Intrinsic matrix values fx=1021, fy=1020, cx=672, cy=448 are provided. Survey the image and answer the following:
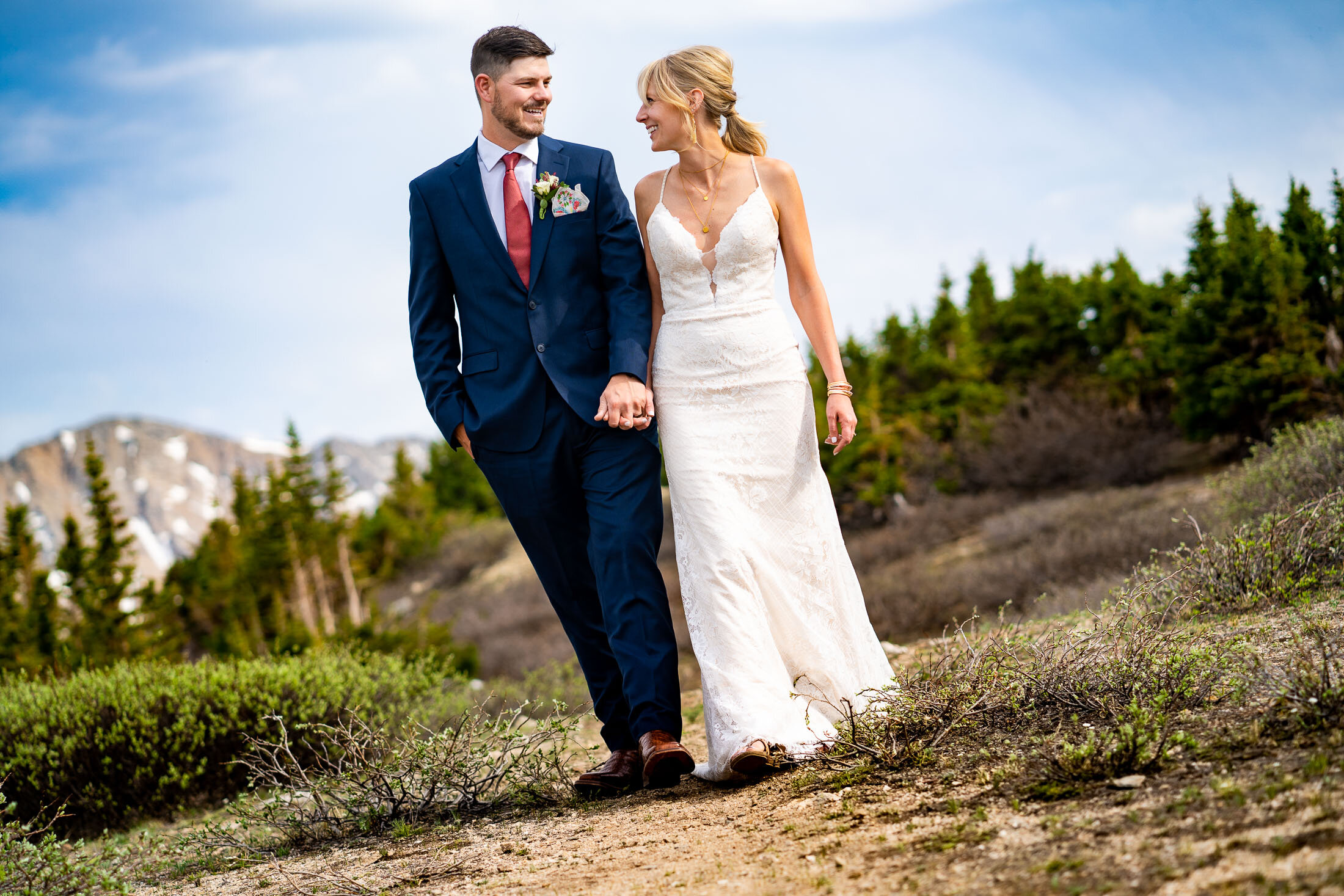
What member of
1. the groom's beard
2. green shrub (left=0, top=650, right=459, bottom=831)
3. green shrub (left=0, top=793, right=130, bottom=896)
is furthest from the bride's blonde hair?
green shrub (left=0, top=650, right=459, bottom=831)

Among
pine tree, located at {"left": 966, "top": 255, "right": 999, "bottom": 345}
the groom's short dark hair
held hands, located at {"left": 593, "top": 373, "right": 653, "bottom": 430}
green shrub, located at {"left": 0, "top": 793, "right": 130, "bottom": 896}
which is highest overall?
pine tree, located at {"left": 966, "top": 255, "right": 999, "bottom": 345}

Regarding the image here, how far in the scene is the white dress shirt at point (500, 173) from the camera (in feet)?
12.5

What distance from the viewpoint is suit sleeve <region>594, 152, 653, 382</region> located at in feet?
12.3

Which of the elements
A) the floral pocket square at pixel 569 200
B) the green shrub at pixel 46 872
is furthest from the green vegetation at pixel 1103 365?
the green shrub at pixel 46 872

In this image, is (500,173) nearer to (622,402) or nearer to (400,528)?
(622,402)

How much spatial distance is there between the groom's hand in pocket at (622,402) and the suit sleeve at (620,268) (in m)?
0.12

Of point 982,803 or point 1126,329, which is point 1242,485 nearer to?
point 982,803

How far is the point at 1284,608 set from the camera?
3.90 m

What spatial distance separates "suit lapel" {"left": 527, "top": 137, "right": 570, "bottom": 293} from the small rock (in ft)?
8.10

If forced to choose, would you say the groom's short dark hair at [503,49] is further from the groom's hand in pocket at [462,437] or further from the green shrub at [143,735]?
the green shrub at [143,735]


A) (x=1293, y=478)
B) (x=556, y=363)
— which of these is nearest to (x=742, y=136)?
(x=556, y=363)

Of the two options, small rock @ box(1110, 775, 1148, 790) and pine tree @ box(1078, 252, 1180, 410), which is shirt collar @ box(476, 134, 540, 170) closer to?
small rock @ box(1110, 775, 1148, 790)

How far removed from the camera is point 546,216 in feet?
12.4

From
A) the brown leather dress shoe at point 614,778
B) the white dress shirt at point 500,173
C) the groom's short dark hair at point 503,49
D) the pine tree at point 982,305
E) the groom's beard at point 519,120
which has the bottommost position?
the brown leather dress shoe at point 614,778
